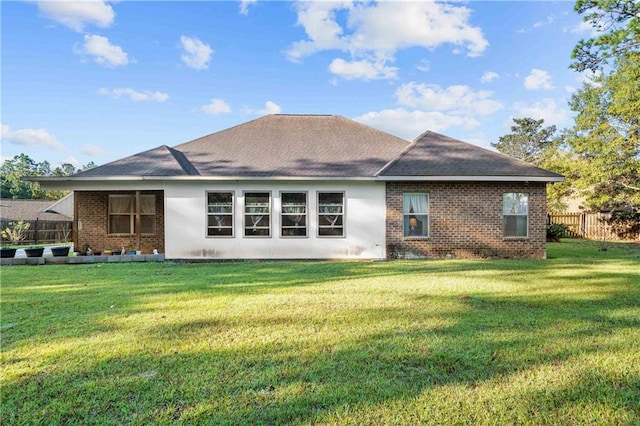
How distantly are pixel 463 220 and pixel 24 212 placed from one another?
3322 cm

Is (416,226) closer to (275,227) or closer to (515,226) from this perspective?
(515,226)

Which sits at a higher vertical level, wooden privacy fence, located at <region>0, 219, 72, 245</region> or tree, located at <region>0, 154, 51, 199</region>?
tree, located at <region>0, 154, 51, 199</region>

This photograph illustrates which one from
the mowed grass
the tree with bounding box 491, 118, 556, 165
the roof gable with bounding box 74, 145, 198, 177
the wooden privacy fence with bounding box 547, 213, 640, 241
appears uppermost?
the tree with bounding box 491, 118, 556, 165

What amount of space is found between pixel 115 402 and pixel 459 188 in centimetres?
1147

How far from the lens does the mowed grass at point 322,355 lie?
2.52 m

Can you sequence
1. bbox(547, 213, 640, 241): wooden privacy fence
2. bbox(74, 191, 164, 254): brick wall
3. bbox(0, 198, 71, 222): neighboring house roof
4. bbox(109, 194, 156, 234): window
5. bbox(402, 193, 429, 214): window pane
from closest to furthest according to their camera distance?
1. bbox(402, 193, 429, 214): window pane
2. bbox(74, 191, 164, 254): brick wall
3. bbox(109, 194, 156, 234): window
4. bbox(547, 213, 640, 241): wooden privacy fence
5. bbox(0, 198, 71, 222): neighboring house roof

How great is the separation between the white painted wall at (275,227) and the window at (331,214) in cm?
15

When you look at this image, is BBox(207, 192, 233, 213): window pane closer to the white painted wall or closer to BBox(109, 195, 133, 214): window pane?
the white painted wall

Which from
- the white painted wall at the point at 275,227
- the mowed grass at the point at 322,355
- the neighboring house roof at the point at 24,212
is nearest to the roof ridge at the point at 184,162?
the white painted wall at the point at 275,227

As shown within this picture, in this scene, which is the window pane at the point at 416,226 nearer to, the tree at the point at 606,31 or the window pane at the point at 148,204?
the tree at the point at 606,31

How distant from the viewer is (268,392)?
2.76 metres

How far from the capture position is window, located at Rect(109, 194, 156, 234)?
45.5 ft

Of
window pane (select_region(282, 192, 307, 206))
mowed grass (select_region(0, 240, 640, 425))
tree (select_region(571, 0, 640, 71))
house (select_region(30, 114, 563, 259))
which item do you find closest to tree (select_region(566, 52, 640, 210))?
house (select_region(30, 114, 563, 259))

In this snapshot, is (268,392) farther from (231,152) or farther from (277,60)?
(277,60)
